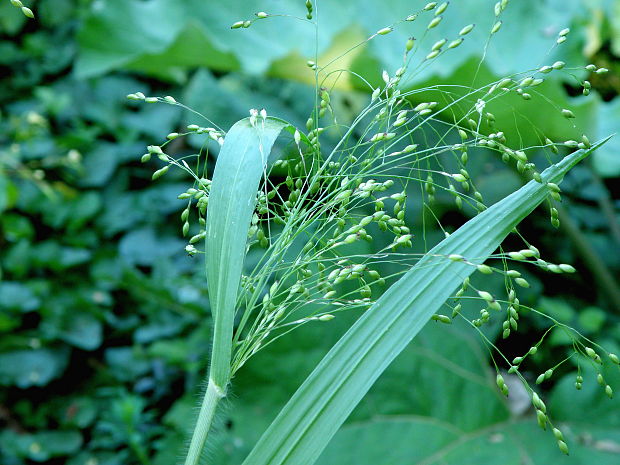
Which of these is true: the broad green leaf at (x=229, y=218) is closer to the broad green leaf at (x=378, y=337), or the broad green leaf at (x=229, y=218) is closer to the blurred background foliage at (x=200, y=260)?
the broad green leaf at (x=378, y=337)

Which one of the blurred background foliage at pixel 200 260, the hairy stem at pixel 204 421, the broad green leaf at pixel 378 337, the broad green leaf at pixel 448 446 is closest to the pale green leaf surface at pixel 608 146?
the blurred background foliage at pixel 200 260

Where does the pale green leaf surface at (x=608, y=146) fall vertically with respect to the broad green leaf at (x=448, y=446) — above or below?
above

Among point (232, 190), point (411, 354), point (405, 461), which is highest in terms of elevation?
point (232, 190)

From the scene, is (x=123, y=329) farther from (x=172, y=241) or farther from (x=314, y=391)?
(x=314, y=391)

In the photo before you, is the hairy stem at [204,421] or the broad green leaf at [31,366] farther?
the broad green leaf at [31,366]

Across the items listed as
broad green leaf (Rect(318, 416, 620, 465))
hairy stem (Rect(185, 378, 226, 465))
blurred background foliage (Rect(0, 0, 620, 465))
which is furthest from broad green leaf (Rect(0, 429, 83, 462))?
hairy stem (Rect(185, 378, 226, 465))

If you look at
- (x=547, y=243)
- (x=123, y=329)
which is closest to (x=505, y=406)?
(x=547, y=243)

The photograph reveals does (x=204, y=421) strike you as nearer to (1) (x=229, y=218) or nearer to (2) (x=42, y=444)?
(1) (x=229, y=218)
